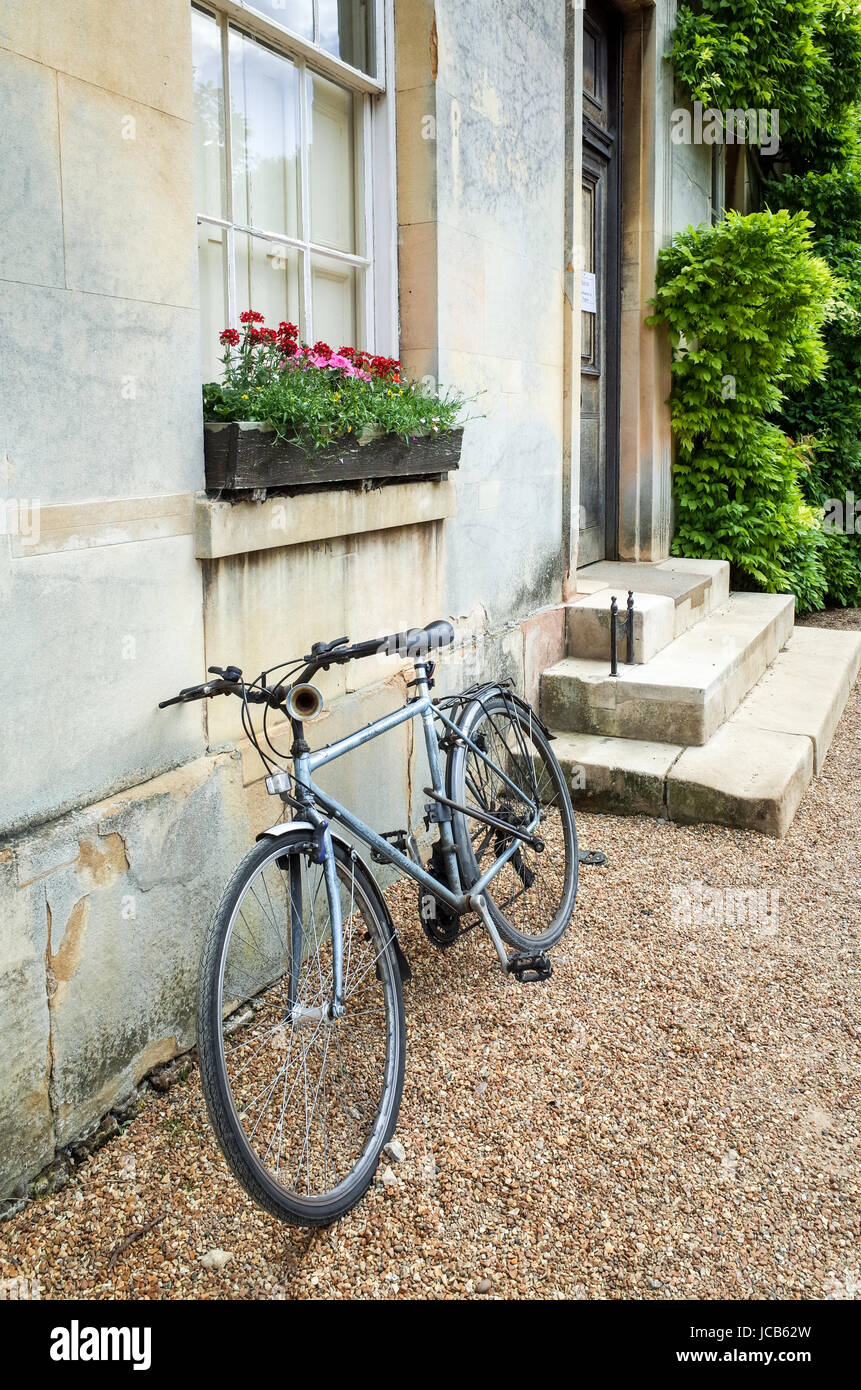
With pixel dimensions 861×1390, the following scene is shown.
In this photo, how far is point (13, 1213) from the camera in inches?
96.1

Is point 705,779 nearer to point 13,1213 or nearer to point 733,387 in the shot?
point 13,1213

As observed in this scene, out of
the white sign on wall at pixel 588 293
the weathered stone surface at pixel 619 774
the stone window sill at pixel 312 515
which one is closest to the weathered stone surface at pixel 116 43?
the stone window sill at pixel 312 515

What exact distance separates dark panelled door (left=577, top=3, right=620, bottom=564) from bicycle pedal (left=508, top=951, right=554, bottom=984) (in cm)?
425

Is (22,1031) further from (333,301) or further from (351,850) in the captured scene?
(333,301)

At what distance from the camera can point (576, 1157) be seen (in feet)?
8.91

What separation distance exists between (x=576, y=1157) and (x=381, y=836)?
95 cm

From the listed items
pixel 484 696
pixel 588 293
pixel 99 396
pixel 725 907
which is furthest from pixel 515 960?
pixel 588 293

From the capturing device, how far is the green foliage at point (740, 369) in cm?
702

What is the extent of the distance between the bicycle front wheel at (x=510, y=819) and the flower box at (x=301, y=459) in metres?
0.86

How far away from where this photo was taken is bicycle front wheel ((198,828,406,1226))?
7.55 ft

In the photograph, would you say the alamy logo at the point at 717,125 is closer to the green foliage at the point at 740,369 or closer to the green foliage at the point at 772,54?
the green foliage at the point at 772,54

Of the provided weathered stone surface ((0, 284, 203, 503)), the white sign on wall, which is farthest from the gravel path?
the white sign on wall

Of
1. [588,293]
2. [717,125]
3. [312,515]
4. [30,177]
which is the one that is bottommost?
[312,515]

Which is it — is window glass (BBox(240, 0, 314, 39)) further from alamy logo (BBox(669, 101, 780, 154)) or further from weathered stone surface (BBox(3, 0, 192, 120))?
alamy logo (BBox(669, 101, 780, 154))
